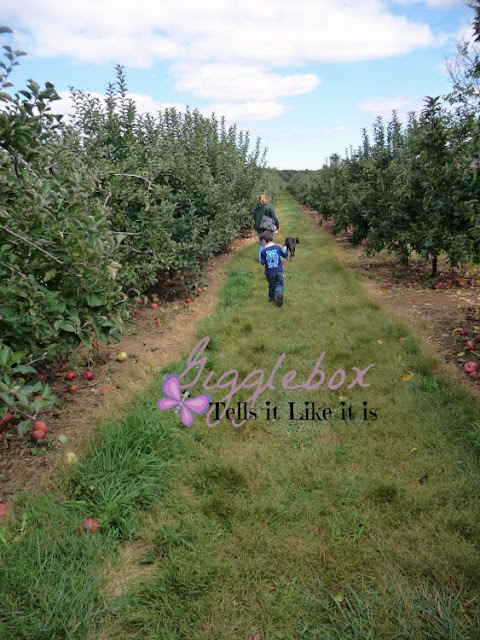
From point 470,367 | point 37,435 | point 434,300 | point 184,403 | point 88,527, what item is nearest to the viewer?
point 88,527

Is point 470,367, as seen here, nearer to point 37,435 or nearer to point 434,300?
point 434,300

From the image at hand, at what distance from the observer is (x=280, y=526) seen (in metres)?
2.72

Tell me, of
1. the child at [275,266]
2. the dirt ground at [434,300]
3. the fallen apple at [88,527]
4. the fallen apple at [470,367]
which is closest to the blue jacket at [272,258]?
the child at [275,266]

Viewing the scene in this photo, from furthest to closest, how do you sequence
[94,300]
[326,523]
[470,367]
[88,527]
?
[470,367], [94,300], [326,523], [88,527]

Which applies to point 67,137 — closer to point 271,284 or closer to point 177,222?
point 177,222

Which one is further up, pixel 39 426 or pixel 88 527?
pixel 39 426

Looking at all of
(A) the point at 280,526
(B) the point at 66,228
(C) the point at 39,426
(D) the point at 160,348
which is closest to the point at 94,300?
(B) the point at 66,228

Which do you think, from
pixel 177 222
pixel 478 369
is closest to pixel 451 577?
pixel 478 369

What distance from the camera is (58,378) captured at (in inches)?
182

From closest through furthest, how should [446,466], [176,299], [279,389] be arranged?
[446,466] < [279,389] < [176,299]

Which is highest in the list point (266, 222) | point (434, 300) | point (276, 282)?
point (266, 222)

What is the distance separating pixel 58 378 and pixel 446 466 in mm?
3608

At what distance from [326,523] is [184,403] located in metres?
1.74

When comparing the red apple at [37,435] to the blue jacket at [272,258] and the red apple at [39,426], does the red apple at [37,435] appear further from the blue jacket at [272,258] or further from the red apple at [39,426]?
the blue jacket at [272,258]
